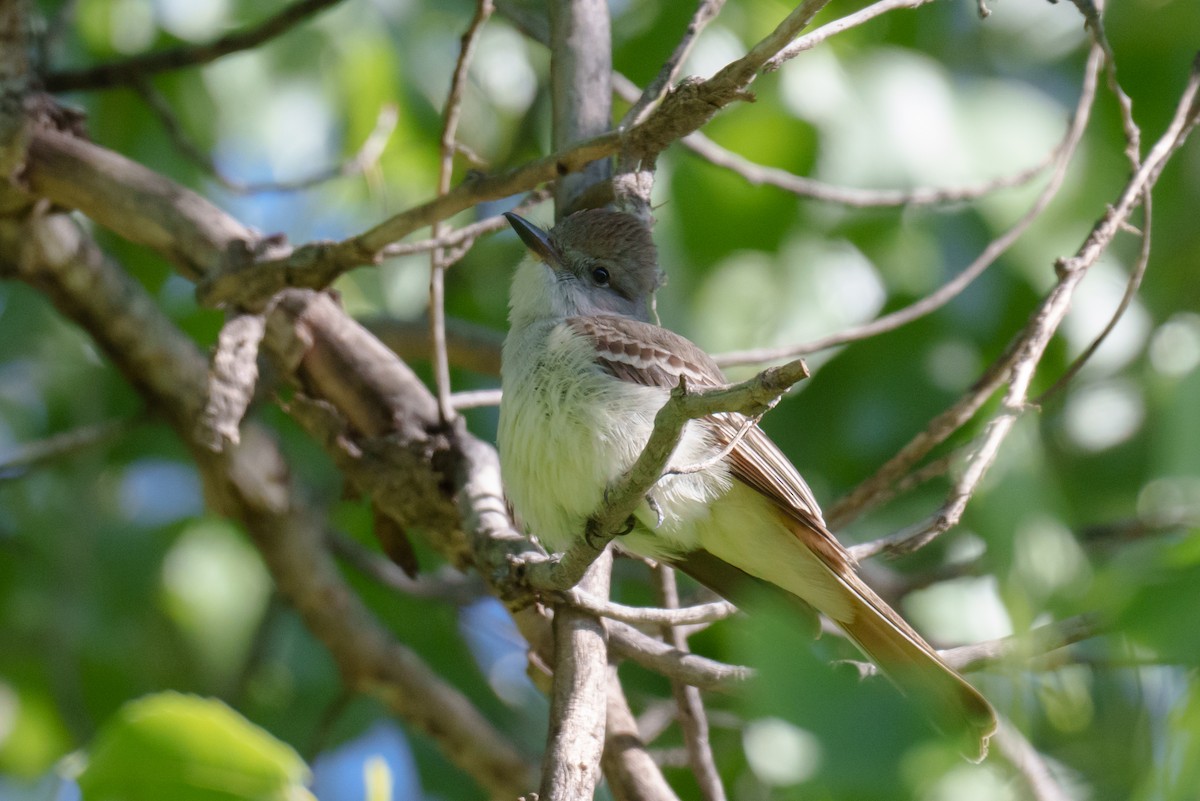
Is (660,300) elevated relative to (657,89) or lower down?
elevated

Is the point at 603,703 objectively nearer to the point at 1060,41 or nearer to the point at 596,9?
the point at 596,9

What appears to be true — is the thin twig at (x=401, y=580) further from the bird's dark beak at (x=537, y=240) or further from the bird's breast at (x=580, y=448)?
the bird's breast at (x=580, y=448)

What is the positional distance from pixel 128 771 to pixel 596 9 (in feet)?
10.6

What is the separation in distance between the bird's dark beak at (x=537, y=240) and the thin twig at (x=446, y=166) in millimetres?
296

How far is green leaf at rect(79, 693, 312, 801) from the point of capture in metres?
1.52

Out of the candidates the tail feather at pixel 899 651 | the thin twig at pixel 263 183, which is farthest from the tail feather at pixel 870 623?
the thin twig at pixel 263 183

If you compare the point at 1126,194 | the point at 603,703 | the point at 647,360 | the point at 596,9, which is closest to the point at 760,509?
the point at 647,360

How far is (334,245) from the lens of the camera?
3.75 m

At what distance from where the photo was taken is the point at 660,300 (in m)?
5.06

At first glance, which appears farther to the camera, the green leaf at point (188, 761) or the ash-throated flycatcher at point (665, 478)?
the ash-throated flycatcher at point (665, 478)

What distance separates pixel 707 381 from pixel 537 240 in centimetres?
99

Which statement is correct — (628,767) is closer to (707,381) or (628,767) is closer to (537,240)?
(707,381)

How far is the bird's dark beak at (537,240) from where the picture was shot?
4.41m

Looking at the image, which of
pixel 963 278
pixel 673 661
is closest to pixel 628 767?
pixel 673 661
